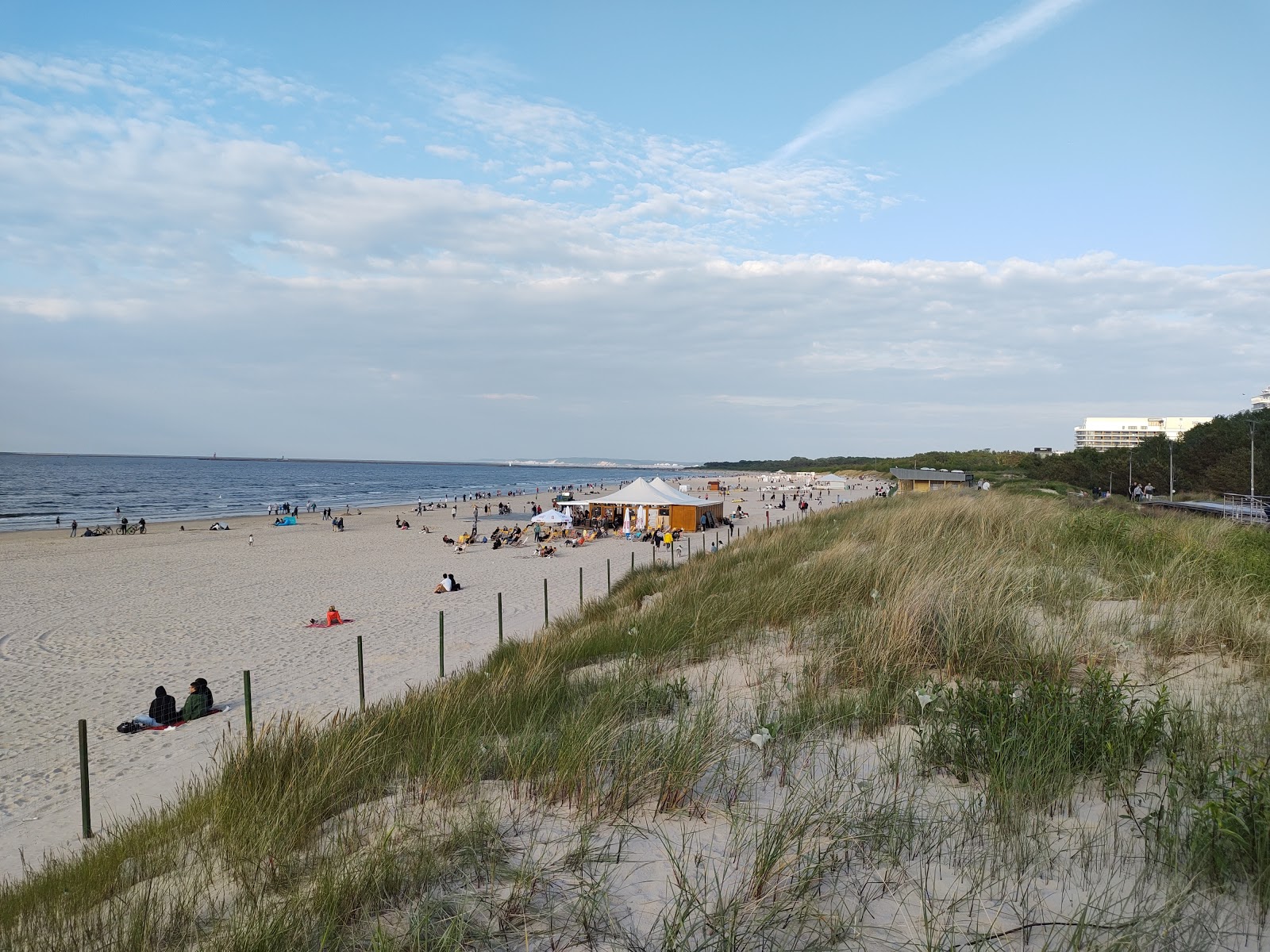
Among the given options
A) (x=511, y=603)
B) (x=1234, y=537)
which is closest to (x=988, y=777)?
(x=1234, y=537)

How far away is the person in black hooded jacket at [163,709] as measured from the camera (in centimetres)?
902

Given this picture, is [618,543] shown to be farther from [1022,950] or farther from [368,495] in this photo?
[368,495]

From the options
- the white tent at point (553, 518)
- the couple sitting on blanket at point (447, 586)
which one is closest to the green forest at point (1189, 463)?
the white tent at point (553, 518)

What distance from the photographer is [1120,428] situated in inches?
6570

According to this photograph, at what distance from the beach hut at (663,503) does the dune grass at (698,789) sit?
82.1 feet

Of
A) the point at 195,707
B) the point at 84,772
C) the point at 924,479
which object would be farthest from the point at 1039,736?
the point at 924,479

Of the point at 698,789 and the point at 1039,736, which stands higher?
the point at 1039,736

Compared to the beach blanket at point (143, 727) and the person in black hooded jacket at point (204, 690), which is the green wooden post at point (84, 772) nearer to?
the beach blanket at point (143, 727)

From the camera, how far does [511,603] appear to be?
56.2 feet

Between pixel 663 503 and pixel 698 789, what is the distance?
27523 millimetres

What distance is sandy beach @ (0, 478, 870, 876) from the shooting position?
7.66 m

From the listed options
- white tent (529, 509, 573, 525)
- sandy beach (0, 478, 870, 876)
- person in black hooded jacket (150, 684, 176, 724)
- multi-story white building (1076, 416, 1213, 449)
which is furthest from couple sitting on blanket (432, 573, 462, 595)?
multi-story white building (1076, 416, 1213, 449)

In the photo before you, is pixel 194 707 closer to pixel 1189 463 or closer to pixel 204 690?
pixel 204 690

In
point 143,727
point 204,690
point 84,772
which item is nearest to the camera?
point 84,772
